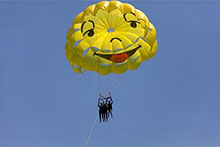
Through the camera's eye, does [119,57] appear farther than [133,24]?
Yes

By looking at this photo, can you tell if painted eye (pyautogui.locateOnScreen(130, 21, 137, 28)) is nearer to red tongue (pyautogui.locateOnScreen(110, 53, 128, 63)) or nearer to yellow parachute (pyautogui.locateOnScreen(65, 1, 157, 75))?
yellow parachute (pyautogui.locateOnScreen(65, 1, 157, 75))

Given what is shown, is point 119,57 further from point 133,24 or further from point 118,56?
point 133,24

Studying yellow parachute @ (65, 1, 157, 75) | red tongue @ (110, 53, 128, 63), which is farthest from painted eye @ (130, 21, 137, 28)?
red tongue @ (110, 53, 128, 63)

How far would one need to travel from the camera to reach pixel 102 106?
18.6m

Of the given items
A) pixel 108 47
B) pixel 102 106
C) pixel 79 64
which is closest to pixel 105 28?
pixel 108 47

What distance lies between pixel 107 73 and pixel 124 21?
282cm

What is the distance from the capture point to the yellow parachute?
18.7 metres

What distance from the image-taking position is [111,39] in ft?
64.3

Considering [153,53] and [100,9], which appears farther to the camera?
[153,53]

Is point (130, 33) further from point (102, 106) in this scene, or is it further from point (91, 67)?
point (102, 106)

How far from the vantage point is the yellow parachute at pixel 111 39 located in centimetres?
1866

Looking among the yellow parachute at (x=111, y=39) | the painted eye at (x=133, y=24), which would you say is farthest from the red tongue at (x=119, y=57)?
the painted eye at (x=133, y=24)

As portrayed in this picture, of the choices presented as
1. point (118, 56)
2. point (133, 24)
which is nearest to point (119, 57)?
point (118, 56)

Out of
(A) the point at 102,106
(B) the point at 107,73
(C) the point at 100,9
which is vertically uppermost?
(C) the point at 100,9
